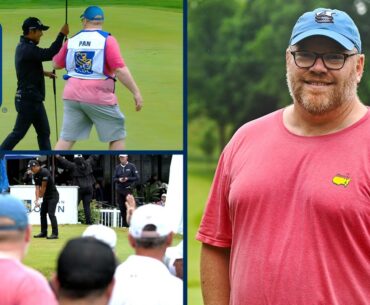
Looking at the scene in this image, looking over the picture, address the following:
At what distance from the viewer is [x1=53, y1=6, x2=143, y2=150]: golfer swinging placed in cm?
515

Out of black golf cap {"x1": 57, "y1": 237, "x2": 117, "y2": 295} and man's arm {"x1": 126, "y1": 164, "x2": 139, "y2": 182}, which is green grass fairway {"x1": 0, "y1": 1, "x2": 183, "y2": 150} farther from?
black golf cap {"x1": 57, "y1": 237, "x2": 117, "y2": 295}

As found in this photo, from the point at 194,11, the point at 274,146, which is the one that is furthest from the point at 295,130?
the point at 194,11

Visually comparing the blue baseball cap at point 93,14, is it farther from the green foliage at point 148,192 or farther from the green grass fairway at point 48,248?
the green grass fairway at point 48,248

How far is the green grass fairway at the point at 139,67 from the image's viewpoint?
17.1 ft

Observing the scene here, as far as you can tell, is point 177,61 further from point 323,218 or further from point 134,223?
point 323,218

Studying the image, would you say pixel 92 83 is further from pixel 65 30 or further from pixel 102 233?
pixel 102 233

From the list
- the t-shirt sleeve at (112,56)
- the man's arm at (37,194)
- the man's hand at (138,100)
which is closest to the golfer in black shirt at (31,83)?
the t-shirt sleeve at (112,56)

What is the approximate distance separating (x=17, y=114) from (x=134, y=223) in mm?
1878

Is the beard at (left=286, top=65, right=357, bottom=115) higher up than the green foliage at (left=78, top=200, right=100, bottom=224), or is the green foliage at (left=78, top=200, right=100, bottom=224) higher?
the beard at (left=286, top=65, right=357, bottom=115)

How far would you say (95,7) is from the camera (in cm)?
527

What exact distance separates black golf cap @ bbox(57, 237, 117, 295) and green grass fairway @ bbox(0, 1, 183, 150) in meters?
2.39

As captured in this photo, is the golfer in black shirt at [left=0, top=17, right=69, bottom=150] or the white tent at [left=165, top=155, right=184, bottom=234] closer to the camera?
the white tent at [left=165, top=155, right=184, bottom=234]

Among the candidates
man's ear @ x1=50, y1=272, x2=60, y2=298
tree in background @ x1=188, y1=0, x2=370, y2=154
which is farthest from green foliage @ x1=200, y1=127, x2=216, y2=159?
man's ear @ x1=50, y1=272, x2=60, y2=298

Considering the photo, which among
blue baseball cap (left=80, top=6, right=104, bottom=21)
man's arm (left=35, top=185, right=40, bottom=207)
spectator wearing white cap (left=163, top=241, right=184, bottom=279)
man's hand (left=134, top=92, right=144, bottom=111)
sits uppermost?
blue baseball cap (left=80, top=6, right=104, bottom=21)
